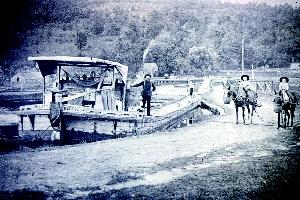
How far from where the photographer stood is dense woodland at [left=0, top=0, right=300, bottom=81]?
148 feet

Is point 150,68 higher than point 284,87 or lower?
higher

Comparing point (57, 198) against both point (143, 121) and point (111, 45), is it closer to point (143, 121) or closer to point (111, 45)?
point (143, 121)

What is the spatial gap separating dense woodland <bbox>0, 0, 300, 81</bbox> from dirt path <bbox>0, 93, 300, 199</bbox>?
87.6 ft

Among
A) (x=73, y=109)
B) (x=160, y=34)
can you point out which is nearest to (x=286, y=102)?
(x=73, y=109)

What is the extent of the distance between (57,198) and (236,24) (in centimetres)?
9583

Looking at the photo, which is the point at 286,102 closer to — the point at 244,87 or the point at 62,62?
the point at 244,87

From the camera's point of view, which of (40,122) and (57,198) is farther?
(40,122)

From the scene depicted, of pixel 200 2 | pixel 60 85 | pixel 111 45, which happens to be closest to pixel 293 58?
pixel 111 45

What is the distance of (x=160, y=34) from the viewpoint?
93438 millimetres

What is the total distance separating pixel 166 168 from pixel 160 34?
8958cm

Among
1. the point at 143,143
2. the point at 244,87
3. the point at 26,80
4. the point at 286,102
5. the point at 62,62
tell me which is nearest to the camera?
the point at 143,143

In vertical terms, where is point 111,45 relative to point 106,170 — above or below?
above

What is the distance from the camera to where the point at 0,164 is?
23.5 feet

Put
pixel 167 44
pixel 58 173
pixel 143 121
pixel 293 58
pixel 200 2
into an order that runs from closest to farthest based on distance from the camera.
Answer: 1. pixel 58 173
2. pixel 143 121
3. pixel 293 58
4. pixel 167 44
5. pixel 200 2
